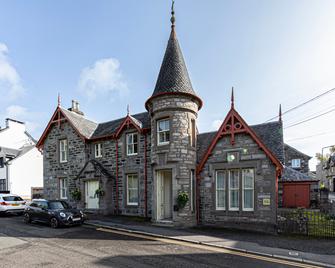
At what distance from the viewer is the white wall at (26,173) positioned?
29.1 meters

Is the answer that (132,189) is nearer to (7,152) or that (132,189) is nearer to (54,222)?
(54,222)

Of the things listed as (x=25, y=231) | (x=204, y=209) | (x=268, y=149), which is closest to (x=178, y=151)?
(x=204, y=209)

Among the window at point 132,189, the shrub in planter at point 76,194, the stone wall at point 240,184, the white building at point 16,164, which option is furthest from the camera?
the white building at point 16,164

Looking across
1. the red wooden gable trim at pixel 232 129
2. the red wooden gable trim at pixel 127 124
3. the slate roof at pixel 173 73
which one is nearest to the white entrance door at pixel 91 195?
the red wooden gable trim at pixel 127 124

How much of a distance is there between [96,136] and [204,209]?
35.2 feet

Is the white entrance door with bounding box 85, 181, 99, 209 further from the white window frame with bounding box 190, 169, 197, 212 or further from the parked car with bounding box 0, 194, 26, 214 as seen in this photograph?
the white window frame with bounding box 190, 169, 197, 212

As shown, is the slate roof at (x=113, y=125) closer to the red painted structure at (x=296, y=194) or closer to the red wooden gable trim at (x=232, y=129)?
the red wooden gable trim at (x=232, y=129)

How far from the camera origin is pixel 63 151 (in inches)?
820

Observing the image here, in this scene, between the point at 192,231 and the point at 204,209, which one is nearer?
the point at 192,231

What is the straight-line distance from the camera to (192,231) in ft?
39.2

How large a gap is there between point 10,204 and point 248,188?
17855 mm

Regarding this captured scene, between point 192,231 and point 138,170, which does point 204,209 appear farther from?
point 138,170

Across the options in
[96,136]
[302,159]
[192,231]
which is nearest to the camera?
[192,231]

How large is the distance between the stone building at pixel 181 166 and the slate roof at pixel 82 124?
2.70 feet
